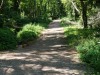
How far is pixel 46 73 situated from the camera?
1023 centimetres

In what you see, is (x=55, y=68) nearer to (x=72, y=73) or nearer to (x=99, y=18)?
(x=72, y=73)

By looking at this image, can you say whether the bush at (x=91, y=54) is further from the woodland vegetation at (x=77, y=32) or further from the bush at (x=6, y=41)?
the bush at (x=6, y=41)

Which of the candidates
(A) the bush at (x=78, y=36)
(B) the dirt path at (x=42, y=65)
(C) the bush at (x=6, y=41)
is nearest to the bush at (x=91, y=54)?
(B) the dirt path at (x=42, y=65)

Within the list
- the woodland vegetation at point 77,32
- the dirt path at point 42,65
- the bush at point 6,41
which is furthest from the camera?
the bush at point 6,41

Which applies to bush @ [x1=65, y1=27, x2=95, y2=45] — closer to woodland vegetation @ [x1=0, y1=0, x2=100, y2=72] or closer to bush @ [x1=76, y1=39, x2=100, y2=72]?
woodland vegetation @ [x1=0, y1=0, x2=100, y2=72]

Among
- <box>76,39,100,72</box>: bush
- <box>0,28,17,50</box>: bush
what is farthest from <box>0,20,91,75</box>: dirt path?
<box>0,28,17,50</box>: bush

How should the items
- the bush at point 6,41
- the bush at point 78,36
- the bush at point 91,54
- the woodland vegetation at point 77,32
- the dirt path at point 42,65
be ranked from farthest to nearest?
1. the bush at point 78,36
2. the bush at point 6,41
3. the woodland vegetation at point 77,32
4. the bush at point 91,54
5. the dirt path at point 42,65

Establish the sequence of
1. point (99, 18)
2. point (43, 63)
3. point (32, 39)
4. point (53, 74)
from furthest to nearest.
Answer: point (99, 18)
point (32, 39)
point (43, 63)
point (53, 74)

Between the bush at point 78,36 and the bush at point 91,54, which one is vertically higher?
the bush at point 91,54

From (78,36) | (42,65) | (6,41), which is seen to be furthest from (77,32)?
(42,65)

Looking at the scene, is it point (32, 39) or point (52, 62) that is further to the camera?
point (32, 39)

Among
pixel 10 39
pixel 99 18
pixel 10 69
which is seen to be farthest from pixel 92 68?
pixel 99 18

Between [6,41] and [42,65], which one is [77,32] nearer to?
[6,41]

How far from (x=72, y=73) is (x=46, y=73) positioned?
96 centimetres
